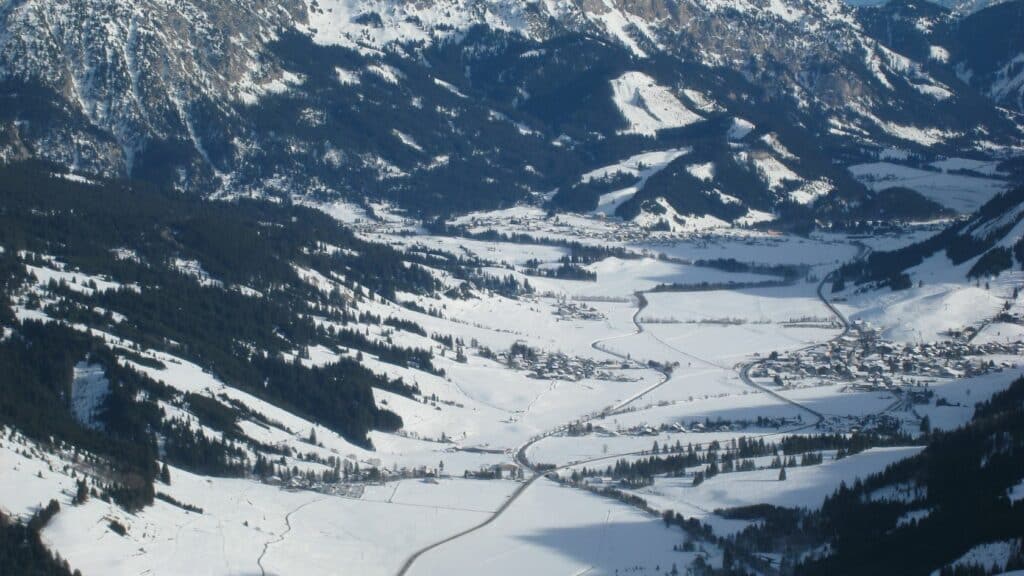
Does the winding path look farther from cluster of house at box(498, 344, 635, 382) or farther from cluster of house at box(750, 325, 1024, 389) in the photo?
cluster of house at box(750, 325, 1024, 389)

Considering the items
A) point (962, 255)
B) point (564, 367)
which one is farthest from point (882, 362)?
point (962, 255)

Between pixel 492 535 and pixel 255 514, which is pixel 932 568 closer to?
pixel 492 535

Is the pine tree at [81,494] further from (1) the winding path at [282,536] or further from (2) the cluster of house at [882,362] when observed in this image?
(2) the cluster of house at [882,362]

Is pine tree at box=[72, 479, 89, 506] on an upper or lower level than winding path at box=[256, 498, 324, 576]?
upper

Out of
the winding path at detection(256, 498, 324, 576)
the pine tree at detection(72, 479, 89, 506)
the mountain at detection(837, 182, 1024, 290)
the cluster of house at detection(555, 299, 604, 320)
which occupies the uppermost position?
the mountain at detection(837, 182, 1024, 290)

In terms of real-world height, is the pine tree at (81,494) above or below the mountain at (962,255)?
below

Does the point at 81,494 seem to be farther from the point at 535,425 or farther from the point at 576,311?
the point at 576,311

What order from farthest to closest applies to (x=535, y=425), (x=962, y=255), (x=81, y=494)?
(x=962, y=255) < (x=535, y=425) < (x=81, y=494)

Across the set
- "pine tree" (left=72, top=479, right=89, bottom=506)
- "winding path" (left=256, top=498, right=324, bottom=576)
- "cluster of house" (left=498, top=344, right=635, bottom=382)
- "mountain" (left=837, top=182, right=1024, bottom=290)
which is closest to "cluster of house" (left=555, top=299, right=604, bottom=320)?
"cluster of house" (left=498, top=344, right=635, bottom=382)

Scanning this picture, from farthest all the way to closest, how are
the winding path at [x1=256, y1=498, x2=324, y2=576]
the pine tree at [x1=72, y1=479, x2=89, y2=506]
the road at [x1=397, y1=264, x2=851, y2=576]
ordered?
the road at [x1=397, y1=264, x2=851, y2=576] → the winding path at [x1=256, y1=498, x2=324, y2=576] → the pine tree at [x1=72, y1=479, x2=89, y2=506]

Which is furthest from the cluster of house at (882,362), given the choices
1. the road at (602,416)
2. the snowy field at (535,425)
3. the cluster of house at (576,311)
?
the cluster of house at (576,311)

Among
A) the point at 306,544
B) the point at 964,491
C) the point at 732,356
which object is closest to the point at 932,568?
the point at 964,491
